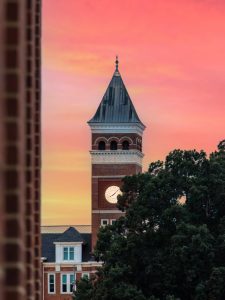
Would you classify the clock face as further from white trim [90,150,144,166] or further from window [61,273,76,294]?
window [61,273,76,294]

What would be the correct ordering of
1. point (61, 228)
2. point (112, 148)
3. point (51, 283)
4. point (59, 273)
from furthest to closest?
point (61, 228), point (112, 148), point (59, 273), point (51, 283)

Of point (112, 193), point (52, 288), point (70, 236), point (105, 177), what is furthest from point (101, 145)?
point (52, 288)

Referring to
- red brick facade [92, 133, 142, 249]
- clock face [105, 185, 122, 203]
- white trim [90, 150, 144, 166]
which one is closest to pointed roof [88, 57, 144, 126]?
red brick facade [92, 133, 142, 249]

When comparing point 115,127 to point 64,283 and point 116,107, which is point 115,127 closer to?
point 116,107

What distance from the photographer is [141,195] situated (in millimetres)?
66625

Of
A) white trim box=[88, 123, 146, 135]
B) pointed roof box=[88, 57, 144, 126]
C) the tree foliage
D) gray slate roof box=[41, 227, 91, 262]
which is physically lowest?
the tree foliage

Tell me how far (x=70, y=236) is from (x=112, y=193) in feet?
20.3

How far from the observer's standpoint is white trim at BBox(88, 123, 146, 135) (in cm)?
11975

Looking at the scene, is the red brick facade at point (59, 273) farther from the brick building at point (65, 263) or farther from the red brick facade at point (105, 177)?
the red brick facade at point (105, 177)

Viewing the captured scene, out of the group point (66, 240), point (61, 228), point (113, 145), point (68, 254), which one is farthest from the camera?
point (61, 228)

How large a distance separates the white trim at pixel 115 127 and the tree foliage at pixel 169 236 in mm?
49002

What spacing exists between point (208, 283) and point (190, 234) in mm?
3963

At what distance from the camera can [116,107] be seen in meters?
122

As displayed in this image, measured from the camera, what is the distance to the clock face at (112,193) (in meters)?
117
